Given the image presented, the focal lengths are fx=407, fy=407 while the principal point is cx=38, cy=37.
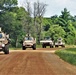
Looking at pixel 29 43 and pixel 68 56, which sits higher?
pixel 29 43

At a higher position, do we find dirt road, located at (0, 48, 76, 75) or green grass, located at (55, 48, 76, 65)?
green grass, located at (55, 48, 76, 65)

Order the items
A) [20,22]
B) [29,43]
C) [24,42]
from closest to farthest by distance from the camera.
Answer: [29,43] → [24,42] → [20,22]

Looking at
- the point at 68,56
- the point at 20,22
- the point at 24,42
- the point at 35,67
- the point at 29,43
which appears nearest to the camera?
the point at 35,67

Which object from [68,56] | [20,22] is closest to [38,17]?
[20,22]

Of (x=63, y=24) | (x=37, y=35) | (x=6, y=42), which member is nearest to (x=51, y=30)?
(x=37, y=35)

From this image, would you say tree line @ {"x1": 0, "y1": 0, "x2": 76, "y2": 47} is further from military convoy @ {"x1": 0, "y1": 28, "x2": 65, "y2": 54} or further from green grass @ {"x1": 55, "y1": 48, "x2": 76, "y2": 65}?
green grass @ {"x1": 55, "y1": 48, "x2": 76, "y2": 65}

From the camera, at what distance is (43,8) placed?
10550cm

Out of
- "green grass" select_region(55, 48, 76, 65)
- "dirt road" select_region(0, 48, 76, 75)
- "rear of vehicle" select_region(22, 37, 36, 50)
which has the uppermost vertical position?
Answer: "rear of vehicle" select_region(22, 37, 36, 50)

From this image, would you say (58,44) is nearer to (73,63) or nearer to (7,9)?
(7,9)

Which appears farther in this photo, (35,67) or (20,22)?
(20,22)

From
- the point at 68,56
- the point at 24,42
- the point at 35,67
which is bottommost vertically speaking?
the point at 35,67

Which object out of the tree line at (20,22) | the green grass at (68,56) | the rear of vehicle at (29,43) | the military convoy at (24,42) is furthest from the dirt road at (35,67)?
the tree line at (20,22)

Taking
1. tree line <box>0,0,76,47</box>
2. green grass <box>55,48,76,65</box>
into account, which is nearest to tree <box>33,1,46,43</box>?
tree line <box>0,0,76,47</box>

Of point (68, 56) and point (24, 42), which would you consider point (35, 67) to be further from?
A: point (24, 42)
